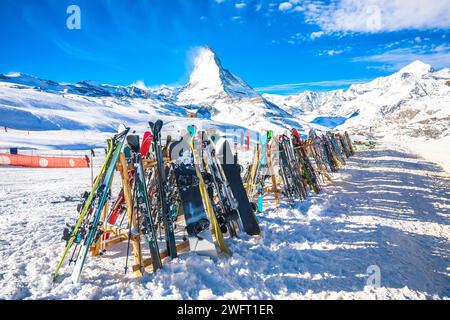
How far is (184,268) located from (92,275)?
1.52 meters

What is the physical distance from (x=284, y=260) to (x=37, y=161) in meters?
26.7

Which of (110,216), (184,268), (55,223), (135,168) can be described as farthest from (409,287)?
(55,223)

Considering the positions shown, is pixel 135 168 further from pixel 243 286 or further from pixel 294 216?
pixel 294 216

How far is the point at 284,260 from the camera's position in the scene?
18.2ft

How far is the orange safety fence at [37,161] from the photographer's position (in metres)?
24.2

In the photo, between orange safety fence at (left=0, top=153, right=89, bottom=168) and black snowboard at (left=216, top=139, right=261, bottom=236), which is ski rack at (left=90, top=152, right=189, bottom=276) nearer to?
black snowboard at (left=216, top=139, right=261, bottom=236)

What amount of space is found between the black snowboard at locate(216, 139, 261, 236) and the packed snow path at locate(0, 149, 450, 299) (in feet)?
1.16

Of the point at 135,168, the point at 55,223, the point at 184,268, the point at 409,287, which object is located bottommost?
the point at 409,287

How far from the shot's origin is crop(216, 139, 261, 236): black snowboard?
6793 millimetres

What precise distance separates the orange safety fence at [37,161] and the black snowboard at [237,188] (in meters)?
19.0

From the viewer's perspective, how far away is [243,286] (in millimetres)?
4586
